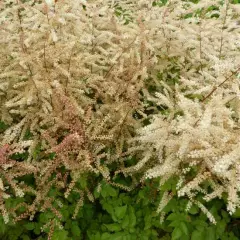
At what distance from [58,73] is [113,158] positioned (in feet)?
3.20

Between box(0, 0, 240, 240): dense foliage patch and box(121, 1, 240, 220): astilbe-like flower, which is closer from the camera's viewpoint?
box(121, 1, 240, 220): astilbe-like flower

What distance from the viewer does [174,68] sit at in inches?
173

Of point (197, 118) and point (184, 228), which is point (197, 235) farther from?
point (197, 118)

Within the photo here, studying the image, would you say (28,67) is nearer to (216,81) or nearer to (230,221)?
(216,81)

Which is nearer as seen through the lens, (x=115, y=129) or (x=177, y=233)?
(x=177, y=233)

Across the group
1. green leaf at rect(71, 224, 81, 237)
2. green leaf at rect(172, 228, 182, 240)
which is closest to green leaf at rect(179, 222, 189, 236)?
green leaf at rect(172, 228, 182, 240)

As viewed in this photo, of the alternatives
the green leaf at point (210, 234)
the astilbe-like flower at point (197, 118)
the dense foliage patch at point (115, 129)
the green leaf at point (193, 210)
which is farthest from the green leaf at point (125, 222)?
the green leaf at point (210, 234)

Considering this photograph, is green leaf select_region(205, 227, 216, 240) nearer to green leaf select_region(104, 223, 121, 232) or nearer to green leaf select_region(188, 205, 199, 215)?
green leaf select_region(188, 205, 199, 215)

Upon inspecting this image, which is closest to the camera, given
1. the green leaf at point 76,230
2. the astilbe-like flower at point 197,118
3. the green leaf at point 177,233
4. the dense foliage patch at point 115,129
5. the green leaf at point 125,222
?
the astilbe-like flower at point 197,118

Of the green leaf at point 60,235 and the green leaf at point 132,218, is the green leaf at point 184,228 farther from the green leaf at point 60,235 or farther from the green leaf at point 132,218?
the green leaf at point 60,235

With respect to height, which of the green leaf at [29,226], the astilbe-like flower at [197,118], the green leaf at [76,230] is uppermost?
the astilbe-like flower at [197,118]

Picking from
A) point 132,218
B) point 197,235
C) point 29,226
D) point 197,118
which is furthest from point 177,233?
point 29,226

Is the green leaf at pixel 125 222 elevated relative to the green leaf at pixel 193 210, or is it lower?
lower

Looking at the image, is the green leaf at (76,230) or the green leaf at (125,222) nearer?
the green leaf at (125,222)
